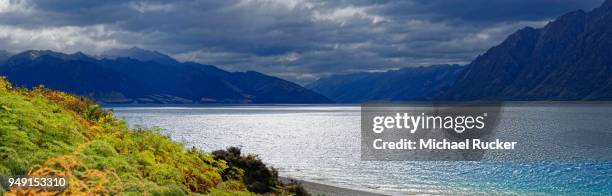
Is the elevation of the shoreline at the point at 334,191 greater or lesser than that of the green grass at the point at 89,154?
lesser

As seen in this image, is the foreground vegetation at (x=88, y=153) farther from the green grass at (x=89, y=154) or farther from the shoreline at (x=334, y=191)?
the shoreline at (x=334, y=191)

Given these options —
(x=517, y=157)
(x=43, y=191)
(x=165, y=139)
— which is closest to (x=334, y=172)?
(x=517, y=157)

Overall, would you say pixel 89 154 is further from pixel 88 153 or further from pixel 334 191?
pixel 334 191

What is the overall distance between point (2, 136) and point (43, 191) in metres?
3.62

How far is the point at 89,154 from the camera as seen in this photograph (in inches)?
520

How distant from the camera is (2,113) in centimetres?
1410

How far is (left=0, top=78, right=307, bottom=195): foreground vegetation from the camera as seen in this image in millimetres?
11461

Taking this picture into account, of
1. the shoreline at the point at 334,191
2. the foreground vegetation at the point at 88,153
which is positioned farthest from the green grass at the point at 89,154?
the shoreline at the point at 334,191

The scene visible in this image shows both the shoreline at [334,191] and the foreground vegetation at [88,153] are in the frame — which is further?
the shoreline at [334,191]

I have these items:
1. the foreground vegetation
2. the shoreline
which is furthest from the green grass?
the shoreline

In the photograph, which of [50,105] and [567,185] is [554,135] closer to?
[567,185]

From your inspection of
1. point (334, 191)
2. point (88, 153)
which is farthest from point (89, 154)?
point (334, 191)

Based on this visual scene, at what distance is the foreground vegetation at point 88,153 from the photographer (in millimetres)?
11461

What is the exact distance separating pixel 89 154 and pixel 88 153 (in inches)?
1.3
